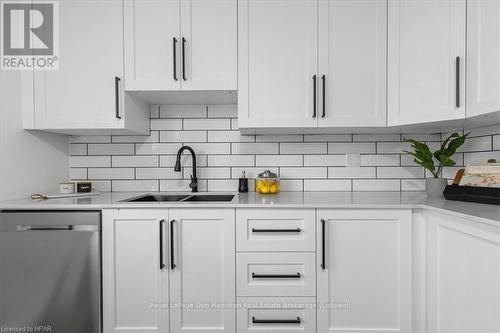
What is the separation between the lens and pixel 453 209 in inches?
53.6

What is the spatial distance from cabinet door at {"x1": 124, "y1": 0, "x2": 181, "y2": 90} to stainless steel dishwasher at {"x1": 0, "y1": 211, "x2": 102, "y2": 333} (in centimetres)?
90

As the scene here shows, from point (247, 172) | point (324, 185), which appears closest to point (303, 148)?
point (324, 185)

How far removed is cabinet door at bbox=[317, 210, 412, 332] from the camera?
157cm

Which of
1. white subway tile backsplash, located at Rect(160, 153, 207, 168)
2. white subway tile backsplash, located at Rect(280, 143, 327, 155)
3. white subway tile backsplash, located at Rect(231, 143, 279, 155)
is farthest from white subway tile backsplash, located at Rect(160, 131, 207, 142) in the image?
white subway tile backsplash, located at Rect(280, 143, 327, 155)

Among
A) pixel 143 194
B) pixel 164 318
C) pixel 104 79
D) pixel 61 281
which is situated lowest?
pixel 164 318

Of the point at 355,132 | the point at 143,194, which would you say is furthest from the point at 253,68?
the point at 143,194

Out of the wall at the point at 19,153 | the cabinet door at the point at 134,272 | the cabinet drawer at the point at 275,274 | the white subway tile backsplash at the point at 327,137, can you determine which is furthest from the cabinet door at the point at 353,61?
the wall at the point at 19,153

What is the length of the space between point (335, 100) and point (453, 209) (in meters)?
0.90

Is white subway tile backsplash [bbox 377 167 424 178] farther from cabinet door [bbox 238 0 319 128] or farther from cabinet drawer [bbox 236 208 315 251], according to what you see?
cabinet drawer [bbox 236 208 315 251]

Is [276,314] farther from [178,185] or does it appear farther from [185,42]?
[185,42]

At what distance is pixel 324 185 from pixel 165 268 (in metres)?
1.30

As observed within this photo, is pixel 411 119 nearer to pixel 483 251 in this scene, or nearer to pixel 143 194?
pixel 483 251

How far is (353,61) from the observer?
1.82 metres

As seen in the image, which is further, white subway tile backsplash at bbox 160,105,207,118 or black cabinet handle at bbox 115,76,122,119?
white subway tile backsplash at bbox 160,105,207,118
